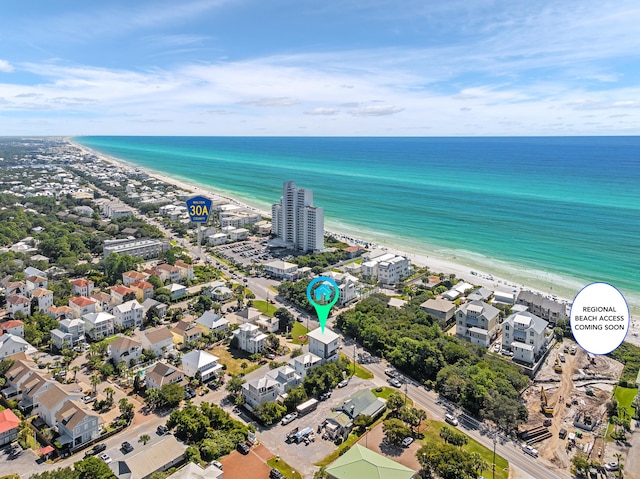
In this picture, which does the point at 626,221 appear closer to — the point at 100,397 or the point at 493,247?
the point at 493,247

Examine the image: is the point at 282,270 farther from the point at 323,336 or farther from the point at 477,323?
the point at 477,323

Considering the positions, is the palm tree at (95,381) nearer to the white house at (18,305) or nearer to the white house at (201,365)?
the white house at (201,365)

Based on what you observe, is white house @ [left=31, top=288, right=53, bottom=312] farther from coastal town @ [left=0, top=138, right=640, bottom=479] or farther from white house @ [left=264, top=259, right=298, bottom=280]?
white house @ [left=264, top=259, right=298, bottom=280]

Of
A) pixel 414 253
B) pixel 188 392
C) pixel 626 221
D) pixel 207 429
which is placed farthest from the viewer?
pixel 626 221

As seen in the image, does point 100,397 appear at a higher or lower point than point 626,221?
lower

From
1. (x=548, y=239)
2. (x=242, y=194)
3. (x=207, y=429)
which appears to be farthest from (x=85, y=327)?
(x=242, y=194)

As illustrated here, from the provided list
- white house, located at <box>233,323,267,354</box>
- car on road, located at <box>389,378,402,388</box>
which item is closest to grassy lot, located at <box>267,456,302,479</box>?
car on road, located at <box>389,378,402,388</box>
